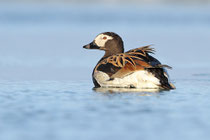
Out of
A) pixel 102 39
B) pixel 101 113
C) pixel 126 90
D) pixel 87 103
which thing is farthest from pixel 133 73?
pixel 101 113

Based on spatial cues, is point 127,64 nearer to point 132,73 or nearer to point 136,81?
point 132,73

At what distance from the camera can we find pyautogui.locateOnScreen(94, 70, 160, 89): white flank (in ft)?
34.0

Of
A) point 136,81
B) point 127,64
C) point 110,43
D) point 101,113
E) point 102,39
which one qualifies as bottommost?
point 101,113

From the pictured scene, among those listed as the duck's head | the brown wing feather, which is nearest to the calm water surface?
the brown wing feather

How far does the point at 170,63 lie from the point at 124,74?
17.6 ft

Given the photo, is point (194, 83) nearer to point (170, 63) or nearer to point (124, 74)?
point (124, 74)

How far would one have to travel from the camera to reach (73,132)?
693 cm

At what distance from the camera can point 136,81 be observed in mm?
10508

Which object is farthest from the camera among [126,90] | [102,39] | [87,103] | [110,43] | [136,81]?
[102,39]

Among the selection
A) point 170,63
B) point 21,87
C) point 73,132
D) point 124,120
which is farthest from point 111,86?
point 170,63

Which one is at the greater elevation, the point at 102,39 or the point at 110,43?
the point at 102,39

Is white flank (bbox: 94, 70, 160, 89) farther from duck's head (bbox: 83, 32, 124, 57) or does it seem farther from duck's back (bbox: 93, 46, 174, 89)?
duck's head (bbox: 83, 32, 124, 57)

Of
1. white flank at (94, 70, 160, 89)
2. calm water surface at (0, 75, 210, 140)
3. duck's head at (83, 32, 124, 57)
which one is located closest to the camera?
calm water surface at (0, 75, 210, 140)

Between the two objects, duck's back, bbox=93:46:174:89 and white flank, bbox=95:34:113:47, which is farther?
white flank, bbox=95:34:113:47
